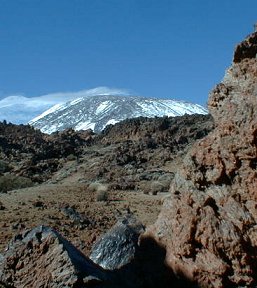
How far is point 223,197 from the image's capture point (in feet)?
20.6

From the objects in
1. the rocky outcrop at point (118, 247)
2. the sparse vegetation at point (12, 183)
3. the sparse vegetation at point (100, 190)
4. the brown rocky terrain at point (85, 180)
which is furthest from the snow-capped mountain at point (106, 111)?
the rocky outcrop at point (118, 247)

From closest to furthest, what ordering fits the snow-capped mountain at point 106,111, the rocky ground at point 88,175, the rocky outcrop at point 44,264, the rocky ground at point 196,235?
the rocky outcrop at point 44,264
the rocky ground at point 196,235
the rocky ground at point 88,175
the snow-capped mountain at point 106,111

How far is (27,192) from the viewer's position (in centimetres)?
2153

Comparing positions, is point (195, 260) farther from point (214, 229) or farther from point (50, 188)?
point (50, 188)

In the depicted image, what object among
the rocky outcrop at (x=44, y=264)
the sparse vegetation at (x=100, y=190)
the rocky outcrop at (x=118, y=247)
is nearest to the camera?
the rocky outcrop at (x=44, y=264)

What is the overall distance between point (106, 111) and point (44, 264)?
310 ft

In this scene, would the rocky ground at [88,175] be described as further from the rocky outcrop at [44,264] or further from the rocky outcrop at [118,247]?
the rocky outcrop at [44,264]

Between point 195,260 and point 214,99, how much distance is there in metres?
1.68

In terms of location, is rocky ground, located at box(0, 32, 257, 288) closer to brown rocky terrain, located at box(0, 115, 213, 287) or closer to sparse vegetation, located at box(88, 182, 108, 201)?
brown rocky terrain, located at box(0, 115, 213, 287)

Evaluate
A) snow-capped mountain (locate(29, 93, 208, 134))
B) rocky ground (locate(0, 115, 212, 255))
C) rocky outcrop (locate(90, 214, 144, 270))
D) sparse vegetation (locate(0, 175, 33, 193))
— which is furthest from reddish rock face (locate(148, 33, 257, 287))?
snow-capped mountain (locate(29, 93, 208, 134))

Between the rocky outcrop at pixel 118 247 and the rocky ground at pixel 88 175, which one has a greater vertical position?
the rocky ground at pixel 88 175

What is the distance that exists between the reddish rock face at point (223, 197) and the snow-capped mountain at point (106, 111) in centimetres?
8020

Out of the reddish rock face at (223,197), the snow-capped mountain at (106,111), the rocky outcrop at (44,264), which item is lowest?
the rocky outcrop at (44,264)

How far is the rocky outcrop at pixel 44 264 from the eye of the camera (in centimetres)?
591
